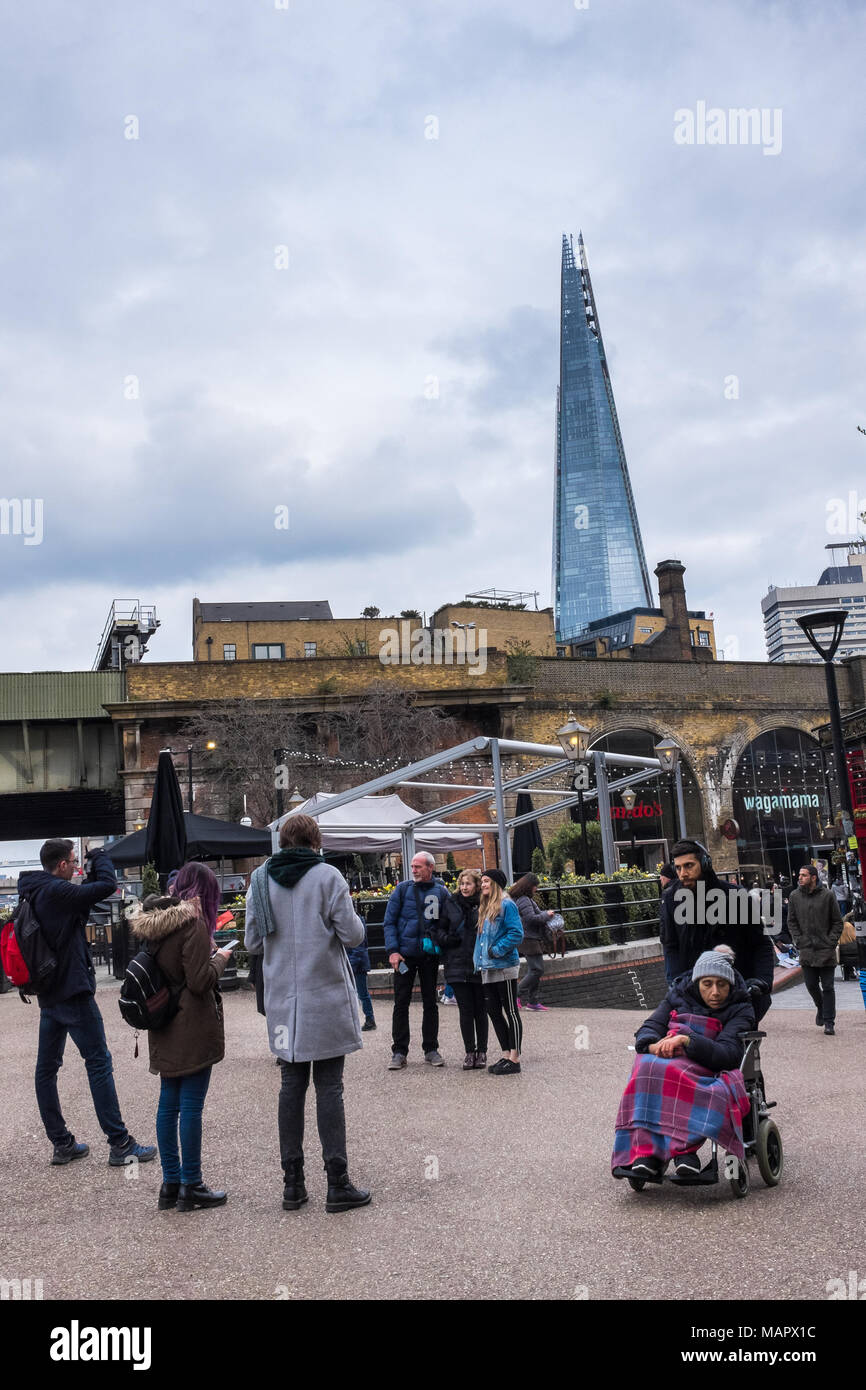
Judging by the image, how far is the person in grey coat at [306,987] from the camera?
221 inches

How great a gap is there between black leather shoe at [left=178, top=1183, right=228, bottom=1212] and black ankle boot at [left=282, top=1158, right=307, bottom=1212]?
0.33m

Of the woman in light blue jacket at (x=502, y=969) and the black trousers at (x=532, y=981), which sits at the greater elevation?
the woman in light blue jacket at (x=502, y=969)

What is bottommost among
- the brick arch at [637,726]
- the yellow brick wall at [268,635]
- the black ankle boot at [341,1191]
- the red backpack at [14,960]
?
the black ankle boot at [341,1191]

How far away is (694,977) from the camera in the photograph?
6066mm

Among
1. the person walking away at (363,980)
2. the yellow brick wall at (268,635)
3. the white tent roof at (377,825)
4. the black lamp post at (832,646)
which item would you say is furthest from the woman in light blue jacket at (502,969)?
the yellow brick wall at (268,635)

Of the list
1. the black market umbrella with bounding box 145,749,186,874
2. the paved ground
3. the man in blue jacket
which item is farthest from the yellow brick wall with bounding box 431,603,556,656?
the paved ground

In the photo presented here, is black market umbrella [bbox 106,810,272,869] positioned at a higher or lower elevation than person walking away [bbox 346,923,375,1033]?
higher

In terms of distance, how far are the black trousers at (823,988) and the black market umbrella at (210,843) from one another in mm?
9038

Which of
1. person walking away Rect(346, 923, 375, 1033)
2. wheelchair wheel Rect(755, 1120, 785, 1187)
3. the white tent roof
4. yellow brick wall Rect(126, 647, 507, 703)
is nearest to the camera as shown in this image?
wheelchair wheel Rect(755, 1120, 785, 1187)

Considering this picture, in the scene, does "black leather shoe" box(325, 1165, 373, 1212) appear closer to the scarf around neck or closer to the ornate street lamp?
the scarf around neck

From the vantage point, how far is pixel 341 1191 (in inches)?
217

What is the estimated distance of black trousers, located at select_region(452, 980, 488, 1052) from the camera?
31.3 feet

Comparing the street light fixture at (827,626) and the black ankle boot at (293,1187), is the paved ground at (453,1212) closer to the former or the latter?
the black ankle boot at (293,1187)

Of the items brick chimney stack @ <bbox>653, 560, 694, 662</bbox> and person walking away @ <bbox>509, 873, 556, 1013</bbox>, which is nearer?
person walking away @ <bbox>509, 873, 556, 1013</bbox>
